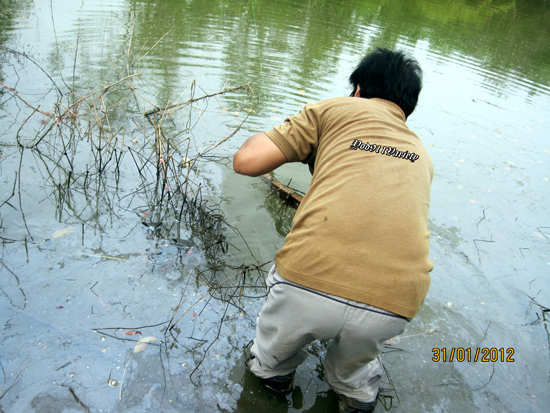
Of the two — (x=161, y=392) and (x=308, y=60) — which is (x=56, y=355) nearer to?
(x=161, y=392)

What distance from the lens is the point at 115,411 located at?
214 cm

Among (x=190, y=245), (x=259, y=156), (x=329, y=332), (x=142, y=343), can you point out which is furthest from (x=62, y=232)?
(x=329, y=332)

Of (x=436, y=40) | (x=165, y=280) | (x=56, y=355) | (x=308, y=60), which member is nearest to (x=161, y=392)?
(x=56, y=355)

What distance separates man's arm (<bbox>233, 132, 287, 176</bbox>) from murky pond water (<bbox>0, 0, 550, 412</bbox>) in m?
0.86

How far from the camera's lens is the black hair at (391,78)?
2236mm

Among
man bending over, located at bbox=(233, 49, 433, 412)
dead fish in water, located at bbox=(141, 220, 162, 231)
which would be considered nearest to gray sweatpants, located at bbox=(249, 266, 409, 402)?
man bending over, located at bbox=(233, 49, 433, 412)

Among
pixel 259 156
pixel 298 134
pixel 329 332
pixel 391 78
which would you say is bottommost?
pixel 329 332

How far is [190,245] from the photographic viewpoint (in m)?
3.39

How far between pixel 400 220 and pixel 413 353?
151 centimetres

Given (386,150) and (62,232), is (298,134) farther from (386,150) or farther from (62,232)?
(62,232)

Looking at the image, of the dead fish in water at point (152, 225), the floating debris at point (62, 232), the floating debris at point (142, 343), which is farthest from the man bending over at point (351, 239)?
the floating debris at point (62, 232)
